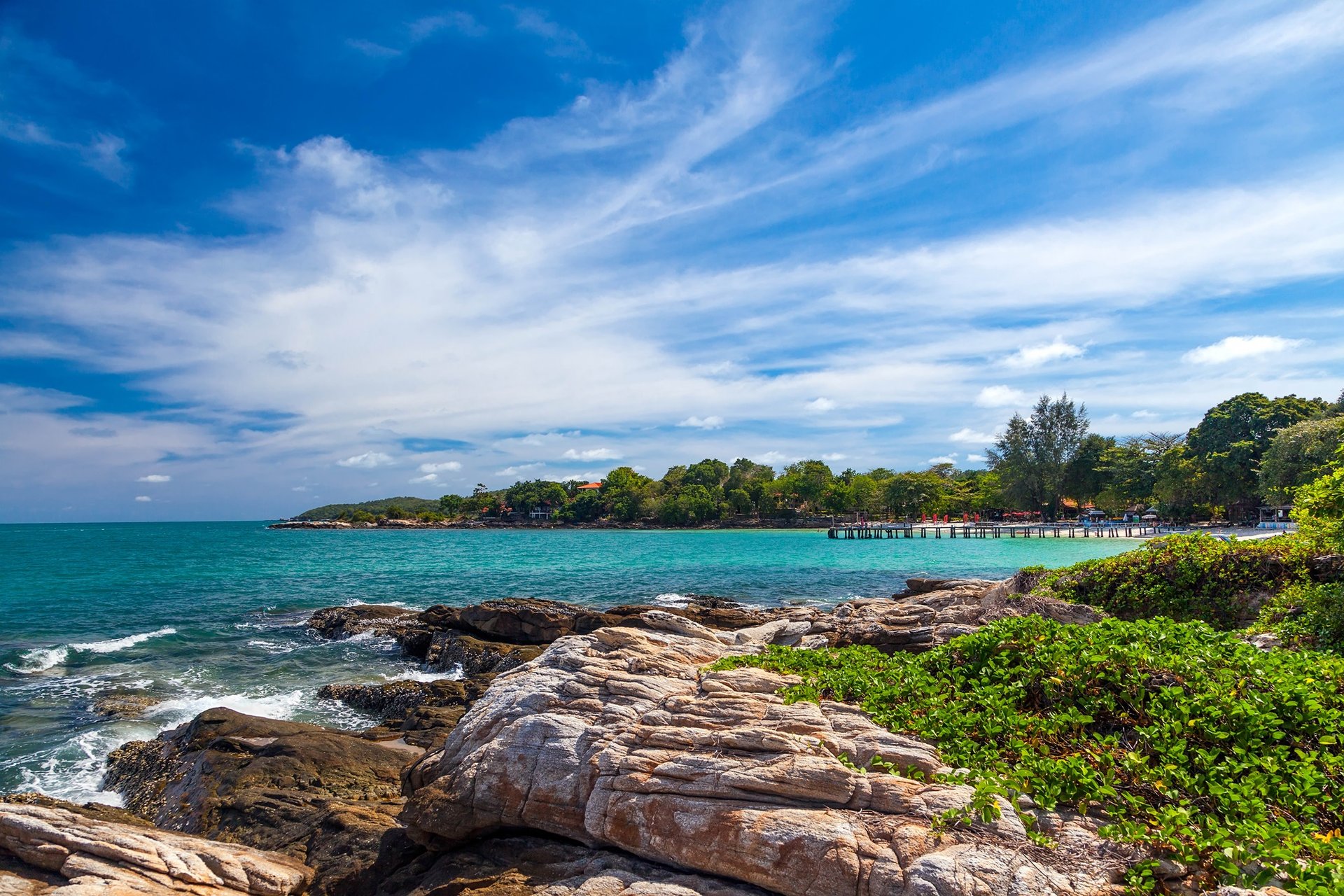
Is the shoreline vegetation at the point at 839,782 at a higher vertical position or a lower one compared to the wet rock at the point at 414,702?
higher

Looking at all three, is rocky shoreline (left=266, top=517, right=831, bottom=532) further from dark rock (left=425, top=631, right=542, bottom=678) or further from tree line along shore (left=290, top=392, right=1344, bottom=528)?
dark rock (left=425, top=631, right=542, bottom=678)

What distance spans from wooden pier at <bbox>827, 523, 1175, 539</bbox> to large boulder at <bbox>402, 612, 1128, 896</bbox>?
74.2 m

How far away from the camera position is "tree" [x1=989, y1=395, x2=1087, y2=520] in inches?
3536

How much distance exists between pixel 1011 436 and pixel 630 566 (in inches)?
2607

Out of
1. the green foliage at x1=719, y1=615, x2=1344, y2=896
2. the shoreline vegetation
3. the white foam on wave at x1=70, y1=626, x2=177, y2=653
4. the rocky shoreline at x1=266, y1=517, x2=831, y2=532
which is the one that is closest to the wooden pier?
the rocky shoreline at x1=266, y1=517, x2=831, y2=532

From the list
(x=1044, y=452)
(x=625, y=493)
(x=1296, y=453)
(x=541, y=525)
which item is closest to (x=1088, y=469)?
(x=1044, y=452)

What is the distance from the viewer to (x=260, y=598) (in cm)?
3284

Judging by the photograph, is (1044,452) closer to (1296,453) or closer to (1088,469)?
(1088,469)

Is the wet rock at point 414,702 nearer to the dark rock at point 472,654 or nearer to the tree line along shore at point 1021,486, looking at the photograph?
the dark rock at point 472,654

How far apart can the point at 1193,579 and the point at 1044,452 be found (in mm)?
88135

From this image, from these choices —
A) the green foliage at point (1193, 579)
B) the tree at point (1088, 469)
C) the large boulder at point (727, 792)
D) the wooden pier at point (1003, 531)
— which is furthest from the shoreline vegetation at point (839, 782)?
the tree at point (1088, 469)

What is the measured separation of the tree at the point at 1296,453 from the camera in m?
45.2

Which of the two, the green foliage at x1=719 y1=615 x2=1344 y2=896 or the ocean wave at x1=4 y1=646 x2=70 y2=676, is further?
the ocean wave at x1=4 y1=646 x2=70 y2=676

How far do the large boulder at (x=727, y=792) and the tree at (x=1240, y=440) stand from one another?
227 feet
